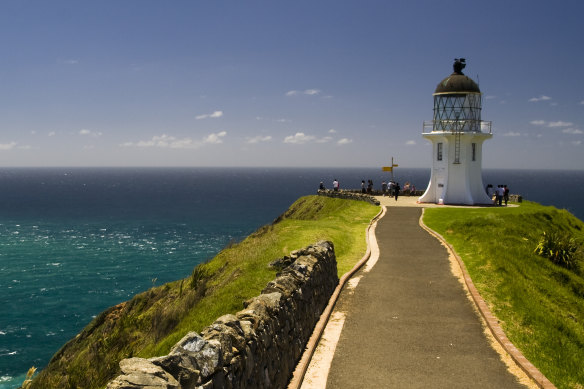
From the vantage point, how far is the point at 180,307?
17250 millimetres

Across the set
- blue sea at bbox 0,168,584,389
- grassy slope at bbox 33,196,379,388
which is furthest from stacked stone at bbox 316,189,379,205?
blue sea at bbox 0,168,584,389

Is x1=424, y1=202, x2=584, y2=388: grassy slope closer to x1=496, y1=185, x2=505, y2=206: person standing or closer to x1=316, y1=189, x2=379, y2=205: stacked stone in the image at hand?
x1=496, y1=185, x2=505, y2=206: person standing

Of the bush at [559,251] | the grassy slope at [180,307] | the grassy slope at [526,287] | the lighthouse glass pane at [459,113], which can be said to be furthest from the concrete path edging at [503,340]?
the lighthouse glass pane at [459,113]

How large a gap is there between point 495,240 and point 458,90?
21525mm

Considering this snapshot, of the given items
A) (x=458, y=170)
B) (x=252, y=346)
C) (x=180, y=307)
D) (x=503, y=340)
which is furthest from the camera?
(x=458, y=170)

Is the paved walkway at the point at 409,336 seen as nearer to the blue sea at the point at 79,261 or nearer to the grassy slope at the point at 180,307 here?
the grassy slope at the point at 180,307

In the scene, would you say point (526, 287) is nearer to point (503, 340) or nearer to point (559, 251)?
point (503, 340)

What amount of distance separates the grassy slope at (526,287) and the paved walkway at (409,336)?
99 centimetres

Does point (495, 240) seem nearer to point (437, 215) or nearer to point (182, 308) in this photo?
point (437, 215)

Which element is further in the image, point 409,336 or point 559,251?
point 559,251

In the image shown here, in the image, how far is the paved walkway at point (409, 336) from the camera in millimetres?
9609

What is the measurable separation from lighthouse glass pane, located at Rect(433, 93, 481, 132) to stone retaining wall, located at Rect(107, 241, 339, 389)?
3172 centimetres

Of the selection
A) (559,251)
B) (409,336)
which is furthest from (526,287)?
(559,251)

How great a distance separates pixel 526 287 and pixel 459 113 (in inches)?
1088
